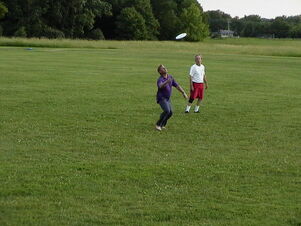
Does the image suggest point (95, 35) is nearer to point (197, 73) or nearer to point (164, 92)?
point (197, 73)

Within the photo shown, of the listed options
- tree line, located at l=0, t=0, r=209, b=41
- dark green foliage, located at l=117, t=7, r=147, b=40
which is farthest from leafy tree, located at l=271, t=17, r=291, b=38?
dark green foliage, located at l=117, t=7, r=147, b=40

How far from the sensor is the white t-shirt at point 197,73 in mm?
17586

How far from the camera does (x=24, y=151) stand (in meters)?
11.1

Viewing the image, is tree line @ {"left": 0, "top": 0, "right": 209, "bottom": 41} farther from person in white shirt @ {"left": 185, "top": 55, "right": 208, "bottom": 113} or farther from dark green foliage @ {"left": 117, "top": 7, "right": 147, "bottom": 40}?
person in white shirt @ {"left": 185, "top": 55, "right": 208, "bottom": 113}

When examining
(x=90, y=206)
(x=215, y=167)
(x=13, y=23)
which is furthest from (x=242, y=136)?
(x=13, y=23)

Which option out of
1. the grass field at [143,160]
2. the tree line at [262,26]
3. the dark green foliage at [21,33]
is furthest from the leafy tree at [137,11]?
the grass field at [143,160]

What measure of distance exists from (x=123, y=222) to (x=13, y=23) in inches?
3742

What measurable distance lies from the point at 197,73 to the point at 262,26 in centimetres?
15885

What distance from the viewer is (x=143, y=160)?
10.6m

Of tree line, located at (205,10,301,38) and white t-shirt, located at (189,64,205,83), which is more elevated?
white t-shirt, located at (189,64,205,83)

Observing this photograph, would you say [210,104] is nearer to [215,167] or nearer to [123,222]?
[215,167]

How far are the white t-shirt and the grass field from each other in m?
1.09

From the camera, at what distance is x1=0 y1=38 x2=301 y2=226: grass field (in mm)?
7531

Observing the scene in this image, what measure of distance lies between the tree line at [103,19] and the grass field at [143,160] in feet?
243
